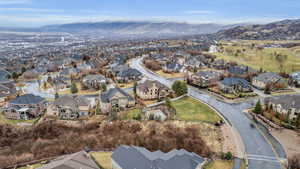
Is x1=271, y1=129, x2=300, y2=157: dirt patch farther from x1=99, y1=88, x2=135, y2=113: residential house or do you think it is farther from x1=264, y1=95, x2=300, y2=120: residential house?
x1=99, y1=88, x2=135, y2=113: residential house

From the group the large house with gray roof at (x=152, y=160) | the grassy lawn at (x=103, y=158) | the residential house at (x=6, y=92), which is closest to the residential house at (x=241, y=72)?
the large house with gray roof at (x=152, y=160)

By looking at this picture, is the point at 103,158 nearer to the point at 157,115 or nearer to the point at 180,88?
the point at 157,115

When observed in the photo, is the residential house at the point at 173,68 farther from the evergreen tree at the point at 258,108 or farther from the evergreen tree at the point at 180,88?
the evergreen tree at the point at 258,108

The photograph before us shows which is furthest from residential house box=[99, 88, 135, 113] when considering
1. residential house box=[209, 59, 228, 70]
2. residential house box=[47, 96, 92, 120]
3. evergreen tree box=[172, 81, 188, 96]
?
residential house box=[209, 59, 228, 70]

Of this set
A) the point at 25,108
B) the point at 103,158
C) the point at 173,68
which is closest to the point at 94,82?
the point at 25,108

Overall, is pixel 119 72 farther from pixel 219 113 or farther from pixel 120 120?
pixel 219 113
